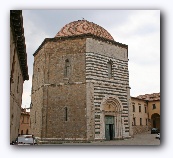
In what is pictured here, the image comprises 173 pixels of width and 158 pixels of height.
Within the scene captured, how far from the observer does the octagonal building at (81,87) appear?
905cm

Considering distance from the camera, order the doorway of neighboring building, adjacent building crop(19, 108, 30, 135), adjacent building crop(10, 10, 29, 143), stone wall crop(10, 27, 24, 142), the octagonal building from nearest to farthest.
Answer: adjacent building crop(10, 10, 29, 143) → stone wall crop(10, 27, 24, 142) → the octagonal building → adjacent building crop(19, 108, 30, 135) → the doorway of neighboring building

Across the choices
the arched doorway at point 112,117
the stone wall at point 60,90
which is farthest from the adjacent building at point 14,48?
the arched doorway at point 112,117

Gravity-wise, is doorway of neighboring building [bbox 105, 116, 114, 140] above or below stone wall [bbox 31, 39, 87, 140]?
below

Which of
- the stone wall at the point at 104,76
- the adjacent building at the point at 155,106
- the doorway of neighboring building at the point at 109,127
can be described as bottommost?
the doorway of neighboring building at the point at 109,127

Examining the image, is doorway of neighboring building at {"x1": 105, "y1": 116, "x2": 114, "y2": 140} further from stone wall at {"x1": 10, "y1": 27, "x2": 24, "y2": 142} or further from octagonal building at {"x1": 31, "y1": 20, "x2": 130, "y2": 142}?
stone wall at {"x1": 10, "y1": 27, "x2": 24, "y2": 142}

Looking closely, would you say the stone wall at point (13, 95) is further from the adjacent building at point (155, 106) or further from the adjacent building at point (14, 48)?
the adjacent building at point (155, 106)

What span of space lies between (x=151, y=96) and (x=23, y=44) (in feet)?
11.9

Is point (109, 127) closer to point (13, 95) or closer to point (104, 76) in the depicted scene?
point (104, 76)

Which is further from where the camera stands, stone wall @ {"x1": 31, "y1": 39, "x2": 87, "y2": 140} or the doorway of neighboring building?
the doorway of neighboring building

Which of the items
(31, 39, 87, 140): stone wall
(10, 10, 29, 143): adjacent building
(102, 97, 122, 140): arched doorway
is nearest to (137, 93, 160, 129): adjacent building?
(102, 97, 122, 140): arched doorway

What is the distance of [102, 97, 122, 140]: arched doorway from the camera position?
379 inches

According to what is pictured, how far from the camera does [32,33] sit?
6.54m

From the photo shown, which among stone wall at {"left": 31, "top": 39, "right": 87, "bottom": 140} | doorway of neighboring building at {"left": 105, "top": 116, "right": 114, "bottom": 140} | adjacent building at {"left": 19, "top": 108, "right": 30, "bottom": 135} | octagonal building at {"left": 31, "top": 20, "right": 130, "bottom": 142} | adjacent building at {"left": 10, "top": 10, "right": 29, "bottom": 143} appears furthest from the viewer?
doorway of neighboring building at {"left": 105, "top": 116, "right": 114, "bottom": 140}

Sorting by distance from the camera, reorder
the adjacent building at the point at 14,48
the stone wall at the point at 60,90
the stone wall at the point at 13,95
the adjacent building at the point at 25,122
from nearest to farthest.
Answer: the adjacent building at the point at 14,48 → the stone wall at the point at 13,95 → the stone wall at the point at 60,90 → the adjacent building at the point at 25,122
